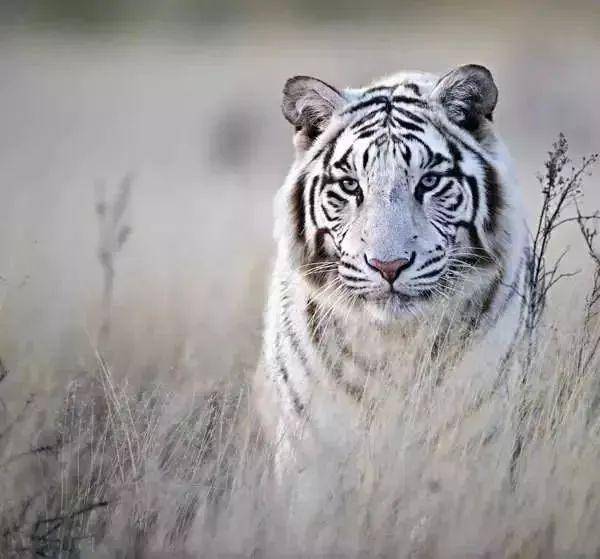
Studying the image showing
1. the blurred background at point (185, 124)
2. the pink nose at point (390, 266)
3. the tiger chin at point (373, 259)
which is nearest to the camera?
the pink nose at point (390, 266)

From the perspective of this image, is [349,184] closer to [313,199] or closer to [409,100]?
[313,199]

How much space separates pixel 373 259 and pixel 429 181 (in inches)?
16.3

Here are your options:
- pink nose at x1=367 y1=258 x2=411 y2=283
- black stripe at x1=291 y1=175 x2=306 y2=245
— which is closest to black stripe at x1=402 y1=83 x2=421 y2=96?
black stripe at x1=291 y1=175 x2=306 y2=245

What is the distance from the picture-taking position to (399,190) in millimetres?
3146

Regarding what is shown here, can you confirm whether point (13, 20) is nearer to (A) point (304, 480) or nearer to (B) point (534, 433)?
(A) point (304, 480)

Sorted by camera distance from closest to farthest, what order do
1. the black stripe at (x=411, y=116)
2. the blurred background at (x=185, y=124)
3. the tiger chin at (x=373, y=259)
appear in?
A: the tiger chin at (x=373, y=259)
the black stripe at (x=411, y=116)
the blurred background at (x=185, y=124)

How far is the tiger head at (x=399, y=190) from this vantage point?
3107 millimetres

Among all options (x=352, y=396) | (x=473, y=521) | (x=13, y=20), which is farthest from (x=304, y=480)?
(x=13, y=20)

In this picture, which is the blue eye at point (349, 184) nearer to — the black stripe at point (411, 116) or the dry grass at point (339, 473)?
the black stripe at point (411, 116)

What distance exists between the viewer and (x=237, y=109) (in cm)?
351

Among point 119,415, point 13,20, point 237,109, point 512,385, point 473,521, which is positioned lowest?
point 473,521

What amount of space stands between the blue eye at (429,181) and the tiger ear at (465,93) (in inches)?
10.3

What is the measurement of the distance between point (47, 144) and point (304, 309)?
53.6 inches

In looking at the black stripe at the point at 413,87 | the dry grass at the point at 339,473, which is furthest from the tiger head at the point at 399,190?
the dry grass at the point at 339,473
